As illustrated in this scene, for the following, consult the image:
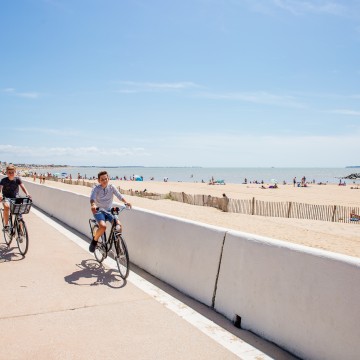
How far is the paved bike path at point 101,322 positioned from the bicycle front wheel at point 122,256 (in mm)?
144

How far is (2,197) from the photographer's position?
26.1ft

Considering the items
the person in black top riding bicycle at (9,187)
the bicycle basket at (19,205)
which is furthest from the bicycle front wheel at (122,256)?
the person in black top riding bicycle at (9,187)

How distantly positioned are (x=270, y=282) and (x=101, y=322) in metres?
1.97

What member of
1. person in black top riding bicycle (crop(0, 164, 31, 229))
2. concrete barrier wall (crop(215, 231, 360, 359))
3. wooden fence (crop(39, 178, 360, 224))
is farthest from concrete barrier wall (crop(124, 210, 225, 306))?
wooden fence (crop(39, 178, 360, 224))

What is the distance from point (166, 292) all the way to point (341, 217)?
62.5 feet

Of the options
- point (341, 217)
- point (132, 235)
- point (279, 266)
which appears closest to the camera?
point (279, 266)

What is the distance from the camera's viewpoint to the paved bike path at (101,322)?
3.66 meters

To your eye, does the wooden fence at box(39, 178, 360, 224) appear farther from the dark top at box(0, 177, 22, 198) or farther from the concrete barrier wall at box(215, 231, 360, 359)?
the concrete barrier wall at box(215, 231, 360, 359)

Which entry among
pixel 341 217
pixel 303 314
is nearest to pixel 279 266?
pixel 303 314

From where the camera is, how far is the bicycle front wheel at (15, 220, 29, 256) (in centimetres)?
749

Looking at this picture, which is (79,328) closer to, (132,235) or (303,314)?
(303,314)

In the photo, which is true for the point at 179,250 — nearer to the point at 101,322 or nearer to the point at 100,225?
the point at 100,225

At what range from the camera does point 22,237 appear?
762 cm

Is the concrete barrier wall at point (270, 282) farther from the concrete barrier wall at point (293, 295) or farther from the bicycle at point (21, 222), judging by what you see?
the bicycle at point (21, 222)
